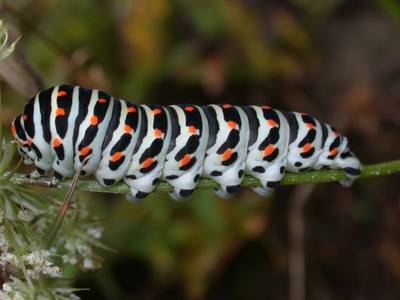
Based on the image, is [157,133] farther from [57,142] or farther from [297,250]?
[297,250]

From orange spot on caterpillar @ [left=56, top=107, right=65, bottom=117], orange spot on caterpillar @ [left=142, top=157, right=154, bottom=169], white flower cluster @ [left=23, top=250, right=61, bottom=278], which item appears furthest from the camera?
orange spot on caterpillar @ [left=142, top=157, right=154, bottom=169]

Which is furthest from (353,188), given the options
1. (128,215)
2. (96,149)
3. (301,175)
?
(96,149)

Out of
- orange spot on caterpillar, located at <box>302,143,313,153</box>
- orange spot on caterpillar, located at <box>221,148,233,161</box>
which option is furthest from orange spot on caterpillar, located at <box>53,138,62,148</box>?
orange spot on caterpillar, located at <box>302,143,313,153</box>

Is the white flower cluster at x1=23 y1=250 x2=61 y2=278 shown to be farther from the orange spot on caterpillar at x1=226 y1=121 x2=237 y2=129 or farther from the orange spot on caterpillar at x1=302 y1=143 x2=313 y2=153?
the orange spot on caterpillar at x1=302 y1=143 x2=313 y2=153

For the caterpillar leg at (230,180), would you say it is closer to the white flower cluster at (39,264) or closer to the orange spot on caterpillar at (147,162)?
the orange spot on caterpillar at (147,162)

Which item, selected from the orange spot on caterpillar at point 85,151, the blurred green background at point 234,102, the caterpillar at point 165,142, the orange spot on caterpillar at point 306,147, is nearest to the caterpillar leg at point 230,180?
the caterpillar at point 165,142

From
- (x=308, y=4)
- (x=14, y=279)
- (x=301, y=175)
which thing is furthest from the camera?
(x=308, y=4)

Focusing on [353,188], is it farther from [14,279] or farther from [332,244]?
[14,279]
